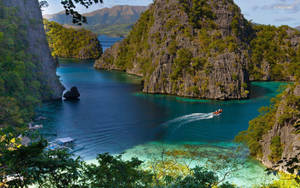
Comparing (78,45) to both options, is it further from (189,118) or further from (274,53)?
(189,118)

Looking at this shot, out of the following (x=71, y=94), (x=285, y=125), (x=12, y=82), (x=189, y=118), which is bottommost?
(x=189, y=118)

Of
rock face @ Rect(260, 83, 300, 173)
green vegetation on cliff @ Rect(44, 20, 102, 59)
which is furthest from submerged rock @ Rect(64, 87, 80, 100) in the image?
green vegetation on cliff @ Rect(44, 20, 102, 59)

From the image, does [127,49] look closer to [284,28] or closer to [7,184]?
[284,28]

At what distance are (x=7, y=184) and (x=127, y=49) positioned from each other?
100707 mm

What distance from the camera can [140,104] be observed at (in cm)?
5134

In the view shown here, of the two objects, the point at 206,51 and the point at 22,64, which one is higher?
the point at 206,51

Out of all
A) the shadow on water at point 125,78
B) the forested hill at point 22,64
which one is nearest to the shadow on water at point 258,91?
the shadow on water at point 125,78

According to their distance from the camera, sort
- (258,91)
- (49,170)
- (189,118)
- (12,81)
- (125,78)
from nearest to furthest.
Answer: (49,170) < (12,81) < (189,118) < (258,91) < (125,78)

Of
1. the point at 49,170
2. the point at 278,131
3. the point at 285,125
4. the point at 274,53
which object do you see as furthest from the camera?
the point at 274,53

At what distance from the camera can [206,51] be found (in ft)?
211

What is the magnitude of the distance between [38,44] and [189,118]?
96.6ft

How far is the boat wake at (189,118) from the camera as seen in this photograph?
1604 inches

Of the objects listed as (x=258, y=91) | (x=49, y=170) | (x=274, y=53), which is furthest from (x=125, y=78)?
(x=49, y=170)

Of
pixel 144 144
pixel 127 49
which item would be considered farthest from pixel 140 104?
pixel 127 49
